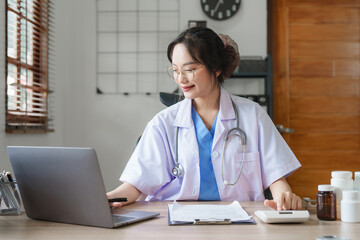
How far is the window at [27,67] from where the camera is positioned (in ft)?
8.71

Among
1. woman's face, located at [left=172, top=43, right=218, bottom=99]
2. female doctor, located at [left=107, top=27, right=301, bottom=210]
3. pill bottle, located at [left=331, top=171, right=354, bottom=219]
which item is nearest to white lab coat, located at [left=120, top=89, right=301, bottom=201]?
female doctor, located at [left=107, top=27, right=301, bottom=210]

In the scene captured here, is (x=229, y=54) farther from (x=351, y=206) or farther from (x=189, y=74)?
(x=351, y=206)

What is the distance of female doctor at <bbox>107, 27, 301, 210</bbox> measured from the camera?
1657mm

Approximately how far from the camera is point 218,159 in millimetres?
1671

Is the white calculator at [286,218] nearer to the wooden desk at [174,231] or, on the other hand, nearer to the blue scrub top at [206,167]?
the wooden desk at [174,231]

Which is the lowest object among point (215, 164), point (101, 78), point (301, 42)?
point (215, 164)

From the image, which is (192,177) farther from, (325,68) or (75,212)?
(325,68)

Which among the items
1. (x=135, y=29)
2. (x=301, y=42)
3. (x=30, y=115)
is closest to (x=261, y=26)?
(x=301, y=42)

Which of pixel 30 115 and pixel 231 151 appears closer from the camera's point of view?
pixel 231 151

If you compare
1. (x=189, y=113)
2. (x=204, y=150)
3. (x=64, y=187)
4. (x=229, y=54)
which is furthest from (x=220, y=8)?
(x=64, y=187)

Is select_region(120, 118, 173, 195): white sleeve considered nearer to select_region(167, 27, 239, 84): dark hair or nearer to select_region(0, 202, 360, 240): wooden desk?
select_region(167, 27, 239, 84): dark hair

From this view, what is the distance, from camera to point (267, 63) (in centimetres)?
350

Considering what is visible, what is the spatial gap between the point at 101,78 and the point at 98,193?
2.75 metres

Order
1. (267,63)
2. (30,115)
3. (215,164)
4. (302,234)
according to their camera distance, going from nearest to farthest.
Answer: (302,234)
(215,164)
(30,115)
(267,63)
